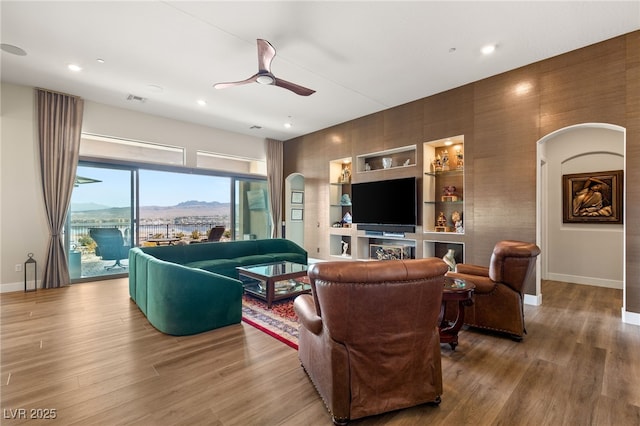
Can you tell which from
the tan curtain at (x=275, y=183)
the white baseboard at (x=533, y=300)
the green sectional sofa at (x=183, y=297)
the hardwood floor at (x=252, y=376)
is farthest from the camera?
the tan curtain at (x=275, y=183)

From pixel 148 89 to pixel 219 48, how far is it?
195 centimetres

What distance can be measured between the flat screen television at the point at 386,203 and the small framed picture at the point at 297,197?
2098 mm

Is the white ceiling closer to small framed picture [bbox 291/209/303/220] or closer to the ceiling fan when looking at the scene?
the ceiling fan

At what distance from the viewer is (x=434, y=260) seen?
1775 millimetres

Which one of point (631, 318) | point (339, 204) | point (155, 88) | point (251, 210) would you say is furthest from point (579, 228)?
point (155, 88)

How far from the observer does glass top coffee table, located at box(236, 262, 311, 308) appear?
383 cm

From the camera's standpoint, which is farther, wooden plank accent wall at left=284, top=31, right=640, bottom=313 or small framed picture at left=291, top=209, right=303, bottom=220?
small framed picture at left=291, top=209, right=303, bottom=220

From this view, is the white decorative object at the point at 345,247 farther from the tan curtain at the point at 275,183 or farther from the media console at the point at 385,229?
the tan curtain at the point at 275,183

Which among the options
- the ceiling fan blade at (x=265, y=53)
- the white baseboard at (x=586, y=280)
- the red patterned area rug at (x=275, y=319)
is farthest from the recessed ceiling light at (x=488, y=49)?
the white baseboard at (x=586, y=280)

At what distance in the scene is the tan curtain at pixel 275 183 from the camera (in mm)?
7848

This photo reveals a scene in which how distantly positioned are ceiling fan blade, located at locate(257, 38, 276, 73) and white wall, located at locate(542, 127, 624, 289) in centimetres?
468

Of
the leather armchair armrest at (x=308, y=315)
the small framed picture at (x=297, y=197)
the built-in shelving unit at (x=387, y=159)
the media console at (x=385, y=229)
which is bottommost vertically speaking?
the leather armchair armrest at (x=308, y=315)

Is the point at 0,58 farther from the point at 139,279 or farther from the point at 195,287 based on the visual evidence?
the point at 195,287

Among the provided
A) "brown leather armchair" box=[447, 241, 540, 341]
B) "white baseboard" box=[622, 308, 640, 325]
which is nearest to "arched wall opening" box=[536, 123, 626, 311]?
"white baseboard" box=[622, 308, 640, 325]
